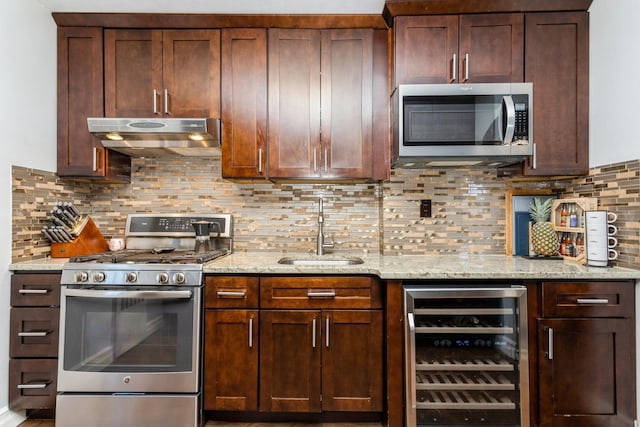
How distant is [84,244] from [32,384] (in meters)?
0.84

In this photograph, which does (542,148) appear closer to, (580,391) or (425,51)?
(425,51)

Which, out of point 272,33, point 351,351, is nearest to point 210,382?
point 351,351

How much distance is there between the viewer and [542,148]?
2148 millimetres

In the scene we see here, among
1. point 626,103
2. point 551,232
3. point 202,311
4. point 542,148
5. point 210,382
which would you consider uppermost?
point 626,103

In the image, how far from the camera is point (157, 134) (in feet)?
7.22

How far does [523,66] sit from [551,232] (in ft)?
3.49

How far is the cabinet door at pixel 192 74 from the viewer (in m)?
2.30

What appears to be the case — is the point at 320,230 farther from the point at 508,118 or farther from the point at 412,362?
the point at 508,118

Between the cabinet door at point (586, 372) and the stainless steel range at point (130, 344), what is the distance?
1.84 metres

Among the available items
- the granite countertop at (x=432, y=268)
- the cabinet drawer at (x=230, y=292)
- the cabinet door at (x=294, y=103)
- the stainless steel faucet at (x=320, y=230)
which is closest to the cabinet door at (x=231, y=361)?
the cabinet drawer at (x=230, y=292)

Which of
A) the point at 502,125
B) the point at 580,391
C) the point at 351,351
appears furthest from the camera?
the point at 502,125

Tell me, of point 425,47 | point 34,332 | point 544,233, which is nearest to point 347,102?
point 425,47

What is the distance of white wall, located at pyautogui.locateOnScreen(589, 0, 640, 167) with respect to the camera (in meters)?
1.83

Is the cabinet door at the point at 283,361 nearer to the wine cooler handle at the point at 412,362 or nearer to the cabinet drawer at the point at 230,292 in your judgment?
the cabinet drawer at the point at 230,292
